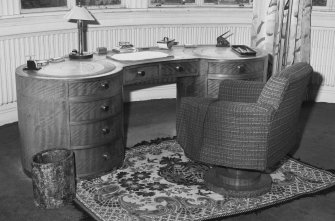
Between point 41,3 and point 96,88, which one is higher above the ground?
point 41,3

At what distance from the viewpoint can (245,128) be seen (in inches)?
116

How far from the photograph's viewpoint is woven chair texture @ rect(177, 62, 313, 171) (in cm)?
290

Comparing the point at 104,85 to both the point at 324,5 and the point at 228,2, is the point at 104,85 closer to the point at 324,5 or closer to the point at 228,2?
the point at 228,2

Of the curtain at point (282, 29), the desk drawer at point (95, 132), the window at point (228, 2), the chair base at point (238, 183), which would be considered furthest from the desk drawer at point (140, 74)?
the window at point (228, 2)

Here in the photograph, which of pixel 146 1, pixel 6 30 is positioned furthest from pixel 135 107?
pixel 6 30

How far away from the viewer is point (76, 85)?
10.4 feet

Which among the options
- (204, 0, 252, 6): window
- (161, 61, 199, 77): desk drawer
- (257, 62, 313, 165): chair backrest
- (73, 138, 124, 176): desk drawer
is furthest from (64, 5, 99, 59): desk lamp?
(204, 0, 252, 6): window

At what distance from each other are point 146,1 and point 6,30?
1.61 metres

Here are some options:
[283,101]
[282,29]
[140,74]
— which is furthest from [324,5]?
[283,101]

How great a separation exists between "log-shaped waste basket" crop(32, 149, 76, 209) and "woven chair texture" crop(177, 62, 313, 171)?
782 mm

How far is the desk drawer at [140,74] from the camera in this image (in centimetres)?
365

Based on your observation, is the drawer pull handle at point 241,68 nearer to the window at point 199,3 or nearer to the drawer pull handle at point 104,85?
the drawer pull handle at point 104,85

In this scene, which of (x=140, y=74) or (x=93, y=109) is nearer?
(x=93, y=109)

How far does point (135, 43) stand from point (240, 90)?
6.94ft
